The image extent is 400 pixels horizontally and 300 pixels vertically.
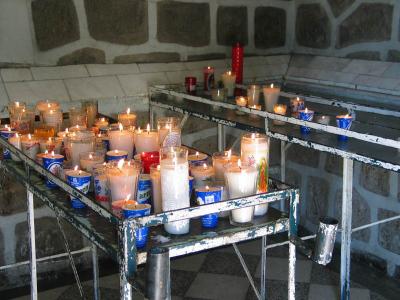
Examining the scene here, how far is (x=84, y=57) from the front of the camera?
3.22 m

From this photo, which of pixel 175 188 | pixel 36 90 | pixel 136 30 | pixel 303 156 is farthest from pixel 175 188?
pixel 303 156

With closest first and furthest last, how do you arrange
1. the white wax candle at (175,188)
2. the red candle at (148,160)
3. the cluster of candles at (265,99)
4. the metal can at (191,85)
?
1. the white wax candle at (175,188)
2. the red candle at (148,160)
3. the cluster of candles at (265,99)
4. the metal can at (191,85)

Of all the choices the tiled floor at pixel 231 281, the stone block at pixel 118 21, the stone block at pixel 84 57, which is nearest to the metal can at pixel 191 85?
the stone block at pixel 118 21

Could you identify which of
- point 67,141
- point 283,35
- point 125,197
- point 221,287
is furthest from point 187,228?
point 283,35

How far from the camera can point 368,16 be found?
3.35 m

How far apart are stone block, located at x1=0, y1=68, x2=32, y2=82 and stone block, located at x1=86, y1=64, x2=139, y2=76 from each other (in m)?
0.35

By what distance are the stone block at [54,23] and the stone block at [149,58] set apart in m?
0.31

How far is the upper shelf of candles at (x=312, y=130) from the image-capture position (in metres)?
2.24

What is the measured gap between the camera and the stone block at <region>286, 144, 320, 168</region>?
3.58m

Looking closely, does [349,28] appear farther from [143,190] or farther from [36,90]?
[143,190]

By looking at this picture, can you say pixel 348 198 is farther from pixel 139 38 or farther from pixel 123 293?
pixel 139 38

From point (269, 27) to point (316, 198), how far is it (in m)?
1.18

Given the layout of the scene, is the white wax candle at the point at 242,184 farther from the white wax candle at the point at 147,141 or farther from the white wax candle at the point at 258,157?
the white wax candle at the point at 147,141

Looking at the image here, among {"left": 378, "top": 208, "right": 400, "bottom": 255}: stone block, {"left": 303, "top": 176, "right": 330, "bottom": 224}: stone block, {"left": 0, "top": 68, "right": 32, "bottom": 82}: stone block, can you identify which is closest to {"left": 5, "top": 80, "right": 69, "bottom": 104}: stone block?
{"left": 0, "top": 68, "right": 32, "bottom": 82}: stone block
